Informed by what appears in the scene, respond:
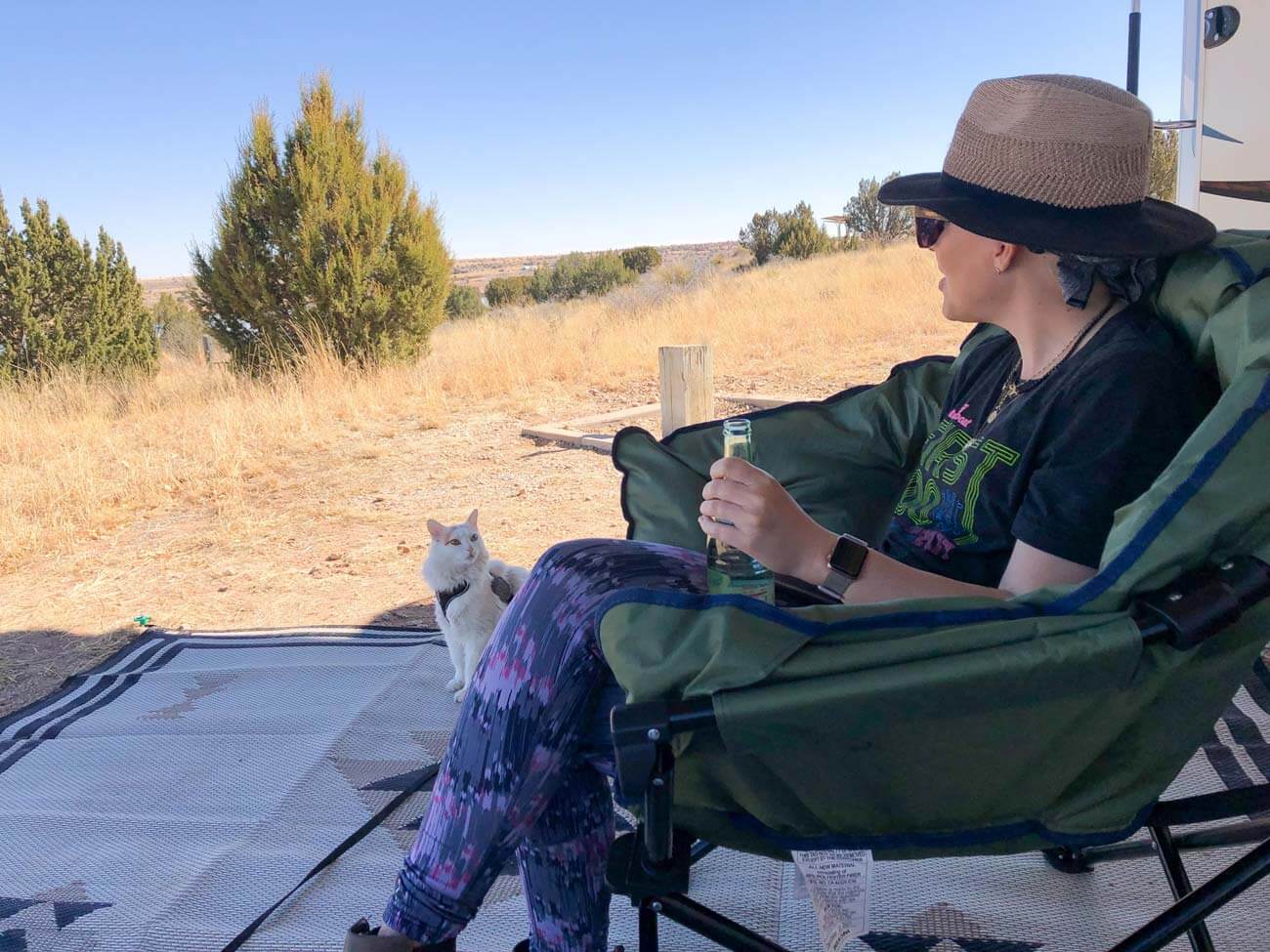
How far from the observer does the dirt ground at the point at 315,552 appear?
12.3ft

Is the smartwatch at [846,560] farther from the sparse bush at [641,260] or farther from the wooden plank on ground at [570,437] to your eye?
the sparse bush at [641,260]

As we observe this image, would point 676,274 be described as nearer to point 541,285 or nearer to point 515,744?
point 541,285

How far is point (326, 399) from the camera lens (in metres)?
8.28

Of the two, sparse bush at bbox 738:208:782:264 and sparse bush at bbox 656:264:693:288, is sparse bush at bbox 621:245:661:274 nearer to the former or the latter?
sparse bush at bbox 738:208:782:264

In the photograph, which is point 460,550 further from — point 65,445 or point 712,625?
point 65,445

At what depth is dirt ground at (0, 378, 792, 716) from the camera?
374 cm

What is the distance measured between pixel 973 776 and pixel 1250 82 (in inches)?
102

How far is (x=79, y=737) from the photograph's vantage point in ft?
8.88

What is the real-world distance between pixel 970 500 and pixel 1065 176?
1.63 feet

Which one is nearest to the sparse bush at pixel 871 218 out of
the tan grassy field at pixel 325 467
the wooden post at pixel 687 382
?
the tan grassy field at pixel 325 467

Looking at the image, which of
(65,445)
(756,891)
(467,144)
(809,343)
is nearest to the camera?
(756,891)

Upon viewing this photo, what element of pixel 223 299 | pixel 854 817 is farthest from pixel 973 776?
pixel 223 299

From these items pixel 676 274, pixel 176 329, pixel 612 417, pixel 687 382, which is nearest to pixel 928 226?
pixel 687 382

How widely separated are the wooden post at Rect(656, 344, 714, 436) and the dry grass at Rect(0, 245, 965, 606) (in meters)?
2.71
